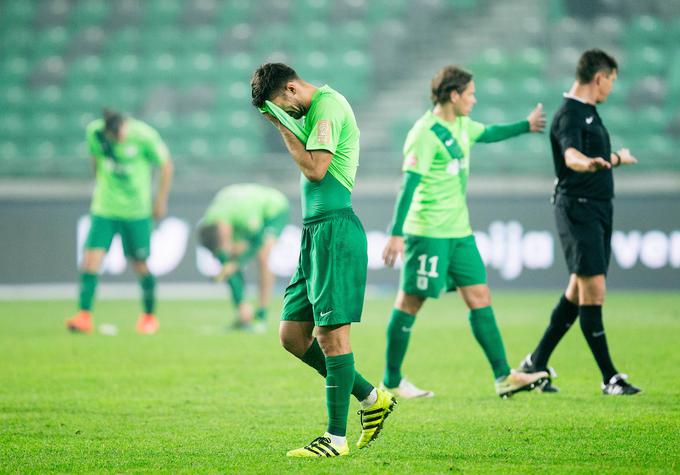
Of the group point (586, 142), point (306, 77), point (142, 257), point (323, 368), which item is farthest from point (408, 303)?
point (306, 77)

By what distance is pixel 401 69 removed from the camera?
2181 centimetres

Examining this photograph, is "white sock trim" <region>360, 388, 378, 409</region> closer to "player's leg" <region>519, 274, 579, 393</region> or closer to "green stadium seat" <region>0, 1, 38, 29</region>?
"player's leg" <region>519, 274, 579, 393</region>


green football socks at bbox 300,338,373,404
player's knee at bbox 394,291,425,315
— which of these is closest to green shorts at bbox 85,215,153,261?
player's knee at bbox 394,291,425,315

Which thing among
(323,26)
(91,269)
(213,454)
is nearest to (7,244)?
(91,269)

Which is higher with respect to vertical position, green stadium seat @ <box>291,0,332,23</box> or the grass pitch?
green stadium seat @ <box>291,0,332,23</box>

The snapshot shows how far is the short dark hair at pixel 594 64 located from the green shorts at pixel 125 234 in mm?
6031

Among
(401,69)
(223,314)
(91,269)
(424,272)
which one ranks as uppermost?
(401,69)

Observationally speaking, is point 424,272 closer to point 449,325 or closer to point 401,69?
point 449,325

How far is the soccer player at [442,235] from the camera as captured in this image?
767 centimetres

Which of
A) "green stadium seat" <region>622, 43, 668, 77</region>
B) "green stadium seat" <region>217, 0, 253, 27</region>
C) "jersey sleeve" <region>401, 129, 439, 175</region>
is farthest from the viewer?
"green stadium seat" <region>217, 0, 253, 27</region>

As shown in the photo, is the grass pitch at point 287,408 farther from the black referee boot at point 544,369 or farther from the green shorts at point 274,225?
the green shorts at point 274,225

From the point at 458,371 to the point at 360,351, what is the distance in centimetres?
159

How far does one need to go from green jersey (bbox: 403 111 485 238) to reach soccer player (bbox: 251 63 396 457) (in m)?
2.07

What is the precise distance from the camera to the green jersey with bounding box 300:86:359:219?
5434 mm
